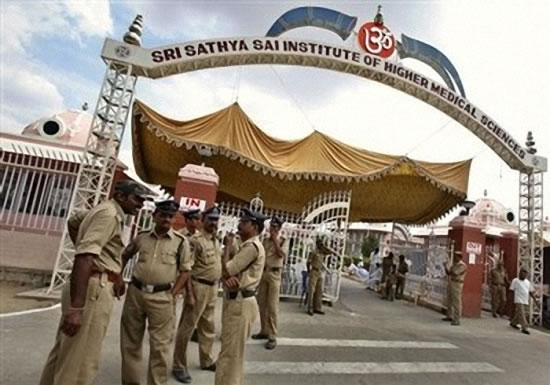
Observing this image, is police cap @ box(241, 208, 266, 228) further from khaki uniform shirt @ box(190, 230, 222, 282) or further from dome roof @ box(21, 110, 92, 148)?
dome roof @ box(21, 110, 92, 148)

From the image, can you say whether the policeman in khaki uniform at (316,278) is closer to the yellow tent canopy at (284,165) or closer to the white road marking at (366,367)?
the yellow tent canopy at (284,165)

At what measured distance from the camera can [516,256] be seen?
11.6 metres

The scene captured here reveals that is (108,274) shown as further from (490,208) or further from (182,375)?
(490,208)

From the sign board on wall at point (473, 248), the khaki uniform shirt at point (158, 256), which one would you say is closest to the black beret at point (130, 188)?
the khaki uniform shirt at point (158, 256)

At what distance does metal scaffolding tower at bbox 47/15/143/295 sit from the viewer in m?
7.24

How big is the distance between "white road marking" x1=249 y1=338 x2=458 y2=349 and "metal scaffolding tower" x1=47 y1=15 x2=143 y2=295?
4.33 meters

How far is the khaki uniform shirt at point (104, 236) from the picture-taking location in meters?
2.60

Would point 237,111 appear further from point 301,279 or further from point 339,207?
point 301,279

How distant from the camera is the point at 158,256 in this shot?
336 cm

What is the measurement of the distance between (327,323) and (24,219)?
6795mm

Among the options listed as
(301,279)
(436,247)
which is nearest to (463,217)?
(436,247)

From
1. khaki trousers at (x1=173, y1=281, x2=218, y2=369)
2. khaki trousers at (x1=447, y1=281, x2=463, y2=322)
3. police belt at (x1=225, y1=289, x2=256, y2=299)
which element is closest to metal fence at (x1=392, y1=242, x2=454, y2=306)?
khaki trousers at (x1=447, y1=281, x2=463, y2=322)

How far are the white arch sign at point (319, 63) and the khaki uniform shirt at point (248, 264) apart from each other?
5.96 meters

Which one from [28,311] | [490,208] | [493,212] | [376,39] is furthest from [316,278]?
[490,208]
